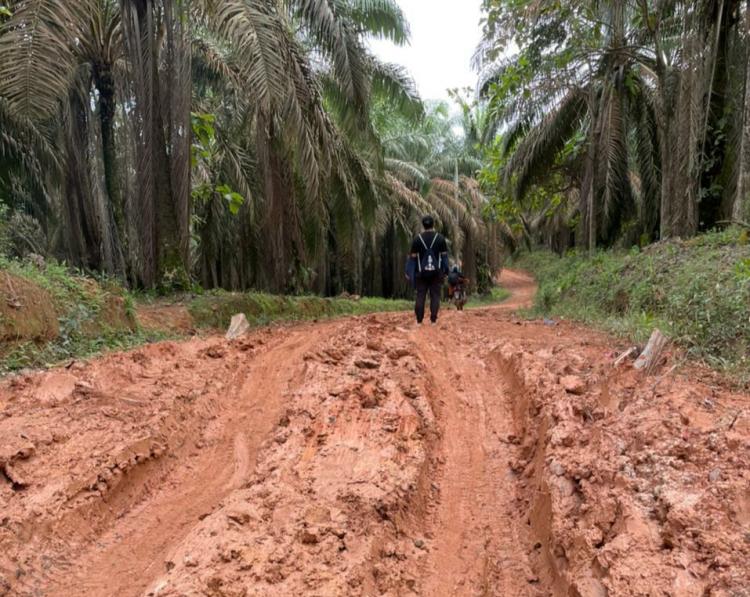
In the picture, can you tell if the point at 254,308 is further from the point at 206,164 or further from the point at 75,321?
the point at 206,164

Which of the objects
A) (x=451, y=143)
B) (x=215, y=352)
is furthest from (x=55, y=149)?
(x=451, y=143)

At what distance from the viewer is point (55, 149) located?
13406 millimetres

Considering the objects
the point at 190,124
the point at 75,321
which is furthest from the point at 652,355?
the point at 190,124

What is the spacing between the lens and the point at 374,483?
3184mm

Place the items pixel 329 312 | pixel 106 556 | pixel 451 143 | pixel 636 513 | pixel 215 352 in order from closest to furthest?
pixel 636 513
pixel 106 556
pixel 215 352
pixel 329 312
pixel 451 143

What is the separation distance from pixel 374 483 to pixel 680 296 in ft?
13.9

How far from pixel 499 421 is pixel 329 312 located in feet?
29.3

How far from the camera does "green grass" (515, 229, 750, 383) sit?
438 centimetres

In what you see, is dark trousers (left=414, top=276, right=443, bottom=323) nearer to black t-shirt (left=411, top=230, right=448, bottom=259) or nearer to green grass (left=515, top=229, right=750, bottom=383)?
black t-shirt (left=411, top=230, right=448, bottom=259)

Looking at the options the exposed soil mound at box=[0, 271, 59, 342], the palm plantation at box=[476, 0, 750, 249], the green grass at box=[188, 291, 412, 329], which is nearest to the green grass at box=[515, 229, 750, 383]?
the palm plantation at box=[476, 0, 750, 249]

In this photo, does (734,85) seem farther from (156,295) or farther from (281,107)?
(156,295)

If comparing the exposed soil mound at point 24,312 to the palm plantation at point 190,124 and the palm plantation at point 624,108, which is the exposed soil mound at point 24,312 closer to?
the palm plantation at point 190,124

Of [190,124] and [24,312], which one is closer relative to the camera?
[24,312]

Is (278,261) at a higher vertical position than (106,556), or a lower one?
higher
